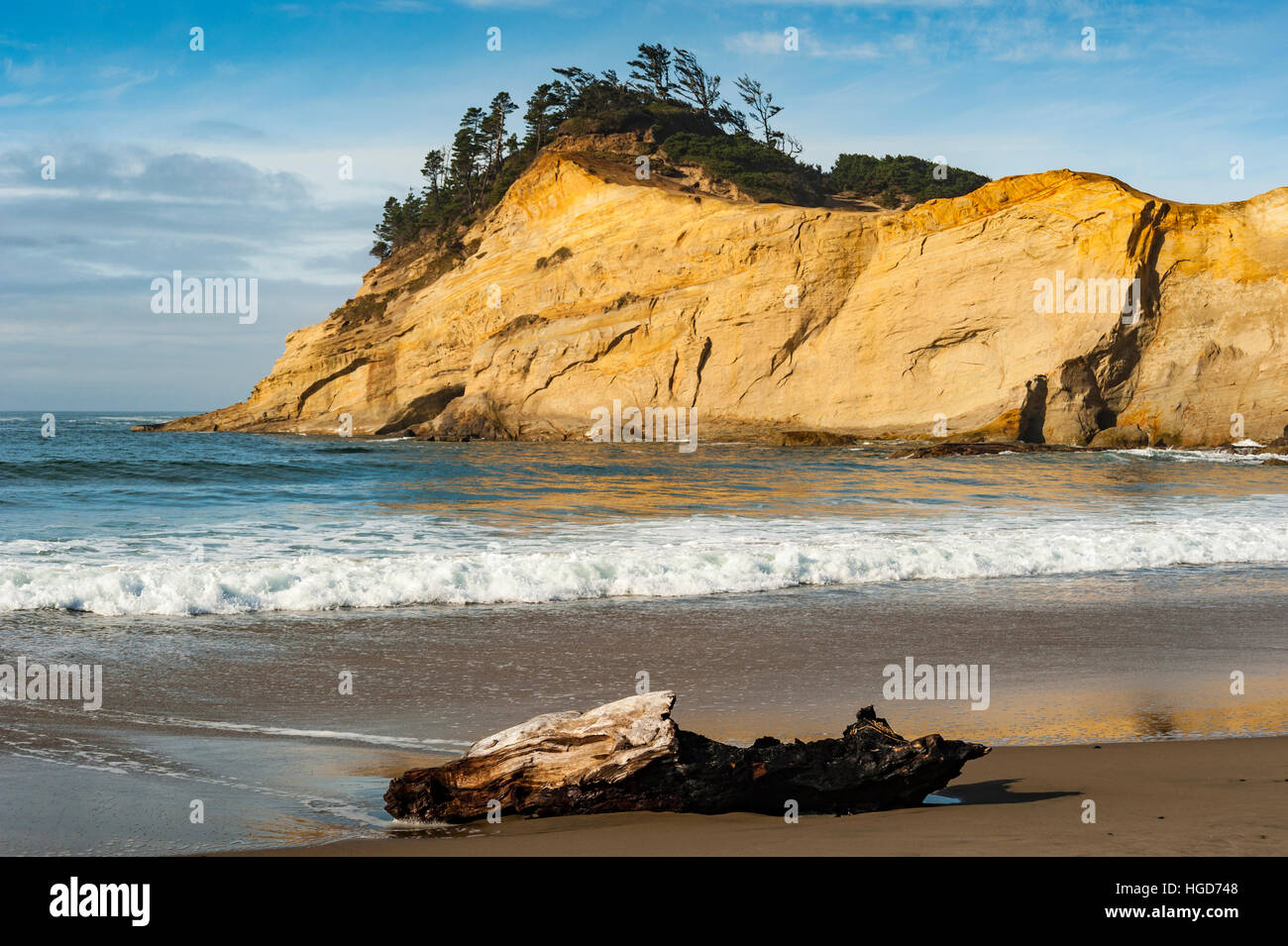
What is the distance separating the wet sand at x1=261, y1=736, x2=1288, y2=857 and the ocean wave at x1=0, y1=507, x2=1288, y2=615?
6.03 meters

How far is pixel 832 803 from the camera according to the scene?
4211 millimetres

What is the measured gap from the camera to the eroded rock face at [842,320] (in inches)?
1414

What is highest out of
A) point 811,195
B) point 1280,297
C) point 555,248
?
point 811,195

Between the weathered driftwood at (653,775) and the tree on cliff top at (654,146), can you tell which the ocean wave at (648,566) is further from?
the tree on cliff top at (654,146)

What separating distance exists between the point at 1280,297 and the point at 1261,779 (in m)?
36.9

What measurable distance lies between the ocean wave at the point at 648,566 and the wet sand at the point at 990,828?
603 cm

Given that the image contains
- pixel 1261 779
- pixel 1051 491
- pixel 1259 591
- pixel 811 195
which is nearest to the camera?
pixel 1261 779

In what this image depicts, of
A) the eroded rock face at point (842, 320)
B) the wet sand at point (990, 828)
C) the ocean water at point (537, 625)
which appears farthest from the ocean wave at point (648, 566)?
the eroded rock face at point (842, 320)

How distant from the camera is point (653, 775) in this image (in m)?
4.15

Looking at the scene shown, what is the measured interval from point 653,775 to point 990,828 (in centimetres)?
138

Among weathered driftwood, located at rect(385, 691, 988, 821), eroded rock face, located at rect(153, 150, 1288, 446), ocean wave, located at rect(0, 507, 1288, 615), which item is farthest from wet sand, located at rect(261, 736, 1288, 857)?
eroded rock face, located at rect(153, 150, 1288, 446)
